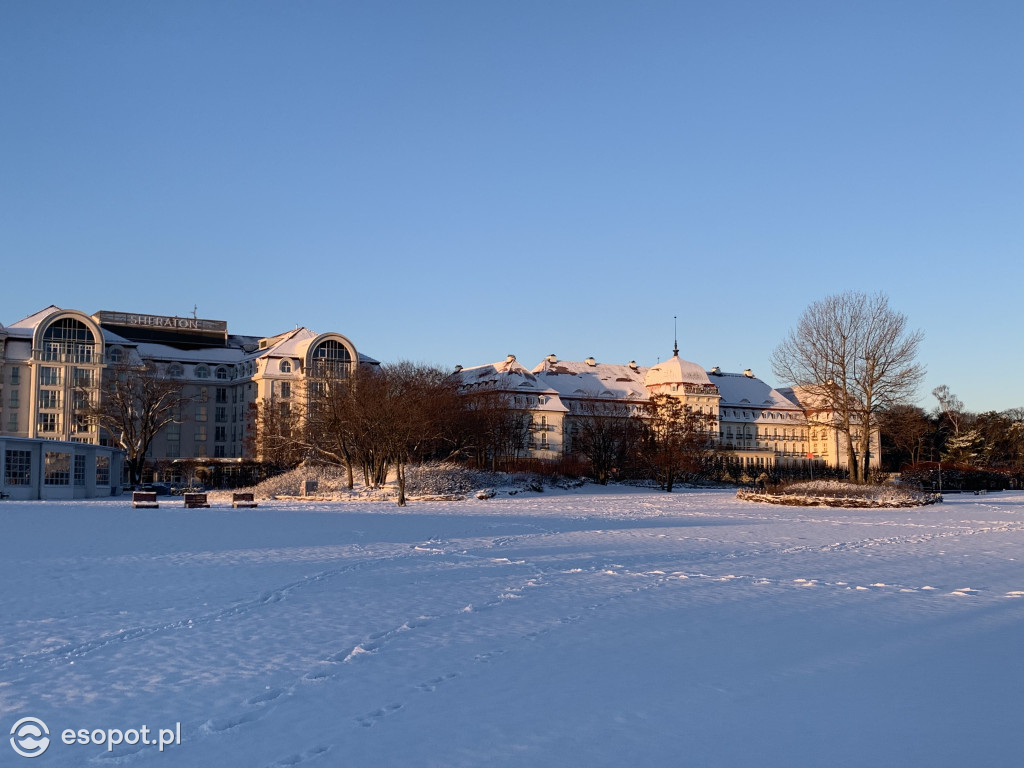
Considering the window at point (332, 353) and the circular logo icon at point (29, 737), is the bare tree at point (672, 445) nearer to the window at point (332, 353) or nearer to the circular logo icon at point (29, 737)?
the window at point (332, 353)

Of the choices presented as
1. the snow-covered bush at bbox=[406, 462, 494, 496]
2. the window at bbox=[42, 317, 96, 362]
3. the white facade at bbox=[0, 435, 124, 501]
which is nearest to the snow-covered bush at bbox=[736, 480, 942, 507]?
the snow-covered bush at bbox=[406, 462, 494, 496]

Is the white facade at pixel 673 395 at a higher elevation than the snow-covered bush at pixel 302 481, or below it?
higher

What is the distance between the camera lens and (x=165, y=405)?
2680 inches

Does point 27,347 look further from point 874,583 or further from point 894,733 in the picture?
point 894,733

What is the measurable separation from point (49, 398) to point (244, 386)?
1801cm

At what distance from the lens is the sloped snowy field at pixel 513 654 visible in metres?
6.69

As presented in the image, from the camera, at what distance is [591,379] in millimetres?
112812

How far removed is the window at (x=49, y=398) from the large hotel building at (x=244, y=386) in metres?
0.12

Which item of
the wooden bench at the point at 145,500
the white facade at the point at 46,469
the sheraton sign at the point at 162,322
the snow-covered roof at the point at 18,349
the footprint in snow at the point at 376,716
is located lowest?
the footprint in snow at the point at 376,716

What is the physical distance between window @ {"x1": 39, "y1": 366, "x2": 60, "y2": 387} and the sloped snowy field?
6485 cm

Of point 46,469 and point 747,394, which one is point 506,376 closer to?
point 747,394

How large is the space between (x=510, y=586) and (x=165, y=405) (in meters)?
59.5

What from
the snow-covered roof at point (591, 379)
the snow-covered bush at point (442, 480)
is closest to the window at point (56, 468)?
the snow-covered bush at point (442, 480)

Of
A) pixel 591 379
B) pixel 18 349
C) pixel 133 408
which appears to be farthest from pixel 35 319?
pixel 591 379
